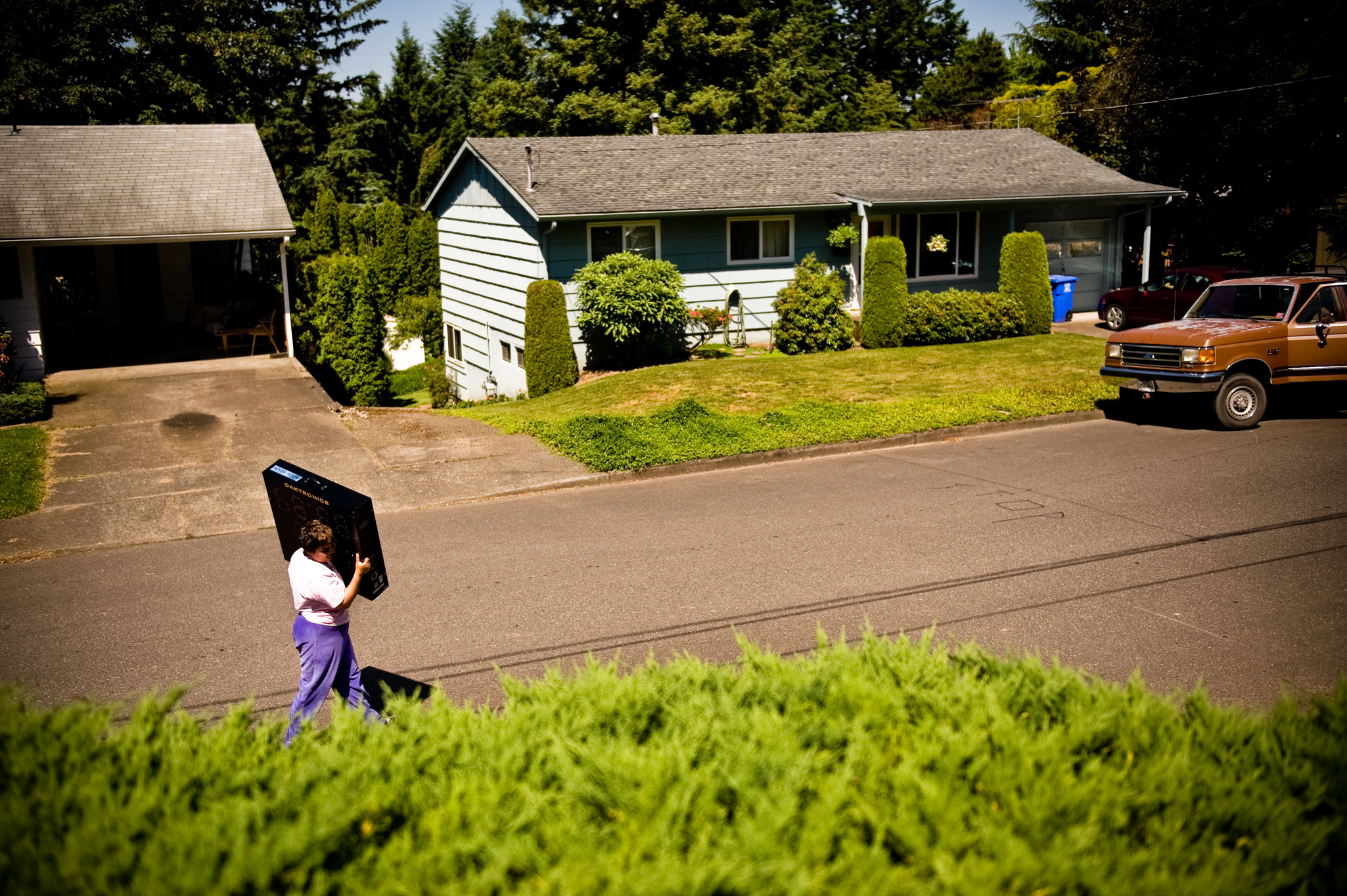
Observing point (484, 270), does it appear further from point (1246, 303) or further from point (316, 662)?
point (316, 662)

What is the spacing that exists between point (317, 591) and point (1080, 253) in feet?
83.9

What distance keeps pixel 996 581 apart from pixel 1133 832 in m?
5.13

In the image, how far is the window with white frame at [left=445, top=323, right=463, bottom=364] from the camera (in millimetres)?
28219

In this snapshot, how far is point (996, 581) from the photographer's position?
29.5 ft

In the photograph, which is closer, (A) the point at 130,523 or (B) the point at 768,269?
(A) the point at 130,523

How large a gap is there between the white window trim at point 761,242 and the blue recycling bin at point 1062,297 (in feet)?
22.3

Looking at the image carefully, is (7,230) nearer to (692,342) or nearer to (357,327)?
(357,327)

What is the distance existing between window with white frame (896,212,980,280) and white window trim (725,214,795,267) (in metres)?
3.60

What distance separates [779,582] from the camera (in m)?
9.13

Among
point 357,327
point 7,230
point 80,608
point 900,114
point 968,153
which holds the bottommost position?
point 80,608

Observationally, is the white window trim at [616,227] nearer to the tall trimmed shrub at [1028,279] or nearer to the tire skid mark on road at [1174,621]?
the tall trimmed shrub at [1028,279]

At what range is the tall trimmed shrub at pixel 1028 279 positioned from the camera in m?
23.3

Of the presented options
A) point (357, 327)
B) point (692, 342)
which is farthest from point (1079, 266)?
point (357, 327)

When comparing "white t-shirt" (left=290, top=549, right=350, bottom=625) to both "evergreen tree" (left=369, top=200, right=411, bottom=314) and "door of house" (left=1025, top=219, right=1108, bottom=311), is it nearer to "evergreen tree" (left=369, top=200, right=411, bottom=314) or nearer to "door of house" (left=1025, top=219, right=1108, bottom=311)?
"door of house" (left=1025, top=219, right=1108, bottom=311)
